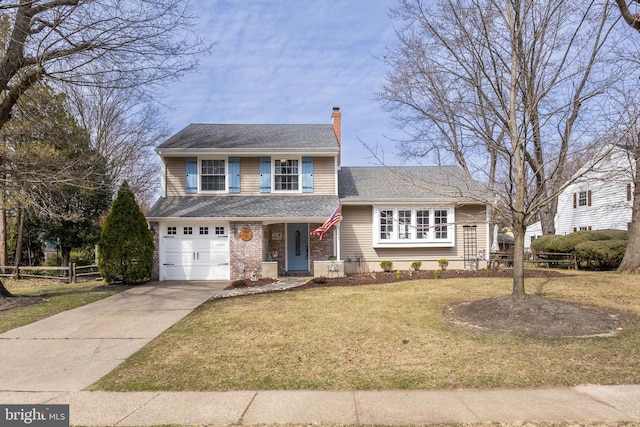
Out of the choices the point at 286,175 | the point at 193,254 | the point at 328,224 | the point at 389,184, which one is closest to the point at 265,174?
the point at 286,175

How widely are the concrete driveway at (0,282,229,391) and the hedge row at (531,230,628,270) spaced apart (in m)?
16.8

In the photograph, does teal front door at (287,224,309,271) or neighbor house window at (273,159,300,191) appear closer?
teal front door at (287,224,309,271)

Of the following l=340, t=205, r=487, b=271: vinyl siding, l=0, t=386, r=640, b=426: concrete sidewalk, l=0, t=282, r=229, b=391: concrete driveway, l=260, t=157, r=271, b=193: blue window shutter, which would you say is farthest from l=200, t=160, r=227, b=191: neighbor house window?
l=0, t=386, r=640, b=426: concrete sidewalk

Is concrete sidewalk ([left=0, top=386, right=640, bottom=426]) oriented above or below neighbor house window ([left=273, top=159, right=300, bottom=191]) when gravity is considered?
below

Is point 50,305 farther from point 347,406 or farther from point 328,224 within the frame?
point 347,406

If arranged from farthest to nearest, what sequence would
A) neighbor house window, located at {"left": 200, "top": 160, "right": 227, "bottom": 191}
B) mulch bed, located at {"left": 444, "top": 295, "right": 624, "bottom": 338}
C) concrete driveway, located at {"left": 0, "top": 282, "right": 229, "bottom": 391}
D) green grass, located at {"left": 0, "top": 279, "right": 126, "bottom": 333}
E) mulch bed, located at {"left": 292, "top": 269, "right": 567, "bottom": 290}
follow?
neighbor house window, located at {"left": 200, "top": 160, "right": 227, "bottom": 191} < mulch bed, located at {"left": 292, "top": 269, "right": 567, "bottom": 290} < green grass, located at {"left": 0, "top": 279, "right": 126, "bottom": 333} < mulch bed, located at {"left": 444, "top": 295, "right": 624, "bottom": 338} < concrete driveway, located at {"left": 0, "top": 282, "right": 229, "bottom": 391}

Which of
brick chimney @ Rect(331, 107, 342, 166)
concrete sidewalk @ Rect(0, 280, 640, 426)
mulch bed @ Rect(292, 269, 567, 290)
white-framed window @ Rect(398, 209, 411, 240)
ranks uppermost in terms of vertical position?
brick chimney @ Rect(331, 107, 342, 166)

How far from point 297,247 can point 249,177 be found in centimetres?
371

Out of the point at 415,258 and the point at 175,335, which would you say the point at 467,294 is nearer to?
the point at 415,258

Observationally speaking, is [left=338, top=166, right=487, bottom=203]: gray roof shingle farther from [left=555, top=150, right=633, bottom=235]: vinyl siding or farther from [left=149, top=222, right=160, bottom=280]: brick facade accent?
[left=555, top=150, right=633, bottom=235]: vinyl siding

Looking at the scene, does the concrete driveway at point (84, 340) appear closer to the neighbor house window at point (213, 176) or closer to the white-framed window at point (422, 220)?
the neighbor house window at point (213, 176)

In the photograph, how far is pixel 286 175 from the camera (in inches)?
672

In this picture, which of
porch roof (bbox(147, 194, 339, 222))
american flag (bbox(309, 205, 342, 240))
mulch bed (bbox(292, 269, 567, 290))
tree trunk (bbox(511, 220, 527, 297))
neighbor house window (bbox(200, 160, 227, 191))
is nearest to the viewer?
tree trunk (bbox(511, 220, 527, 297))

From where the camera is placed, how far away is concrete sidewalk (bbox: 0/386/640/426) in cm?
395
